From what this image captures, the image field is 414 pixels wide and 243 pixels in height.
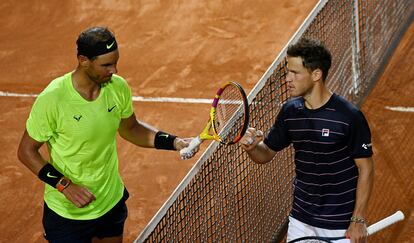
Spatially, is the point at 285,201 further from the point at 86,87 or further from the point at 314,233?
the point at 86,87

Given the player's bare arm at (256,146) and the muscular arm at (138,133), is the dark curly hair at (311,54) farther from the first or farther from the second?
the muscular arm at (138,133)

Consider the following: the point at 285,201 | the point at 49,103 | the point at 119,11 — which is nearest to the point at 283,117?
the point at 49,103

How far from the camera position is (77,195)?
5.17m

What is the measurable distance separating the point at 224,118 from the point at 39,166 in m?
1.26

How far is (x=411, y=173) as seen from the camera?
7738mm

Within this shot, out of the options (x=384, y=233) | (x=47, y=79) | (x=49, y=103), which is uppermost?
(x=49, y=103)

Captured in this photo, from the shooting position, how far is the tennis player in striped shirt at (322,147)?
16.6 ft

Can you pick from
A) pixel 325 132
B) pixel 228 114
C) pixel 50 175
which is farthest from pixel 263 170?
pixel 50 175

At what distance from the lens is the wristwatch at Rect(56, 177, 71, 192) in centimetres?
517

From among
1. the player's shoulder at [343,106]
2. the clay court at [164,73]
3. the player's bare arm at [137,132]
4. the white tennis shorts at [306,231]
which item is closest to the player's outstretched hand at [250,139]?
the player's shoulder at [343,106]

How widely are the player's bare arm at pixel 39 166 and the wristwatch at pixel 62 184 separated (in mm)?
15

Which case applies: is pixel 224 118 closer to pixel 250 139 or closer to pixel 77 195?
pixel 250 139

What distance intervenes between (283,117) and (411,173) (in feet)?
9.53

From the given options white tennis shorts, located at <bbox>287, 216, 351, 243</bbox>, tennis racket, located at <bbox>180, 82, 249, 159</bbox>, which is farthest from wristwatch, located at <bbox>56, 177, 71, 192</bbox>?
white tennis shorts, located at <bbox>287, 216, 351, 243</bbox>
